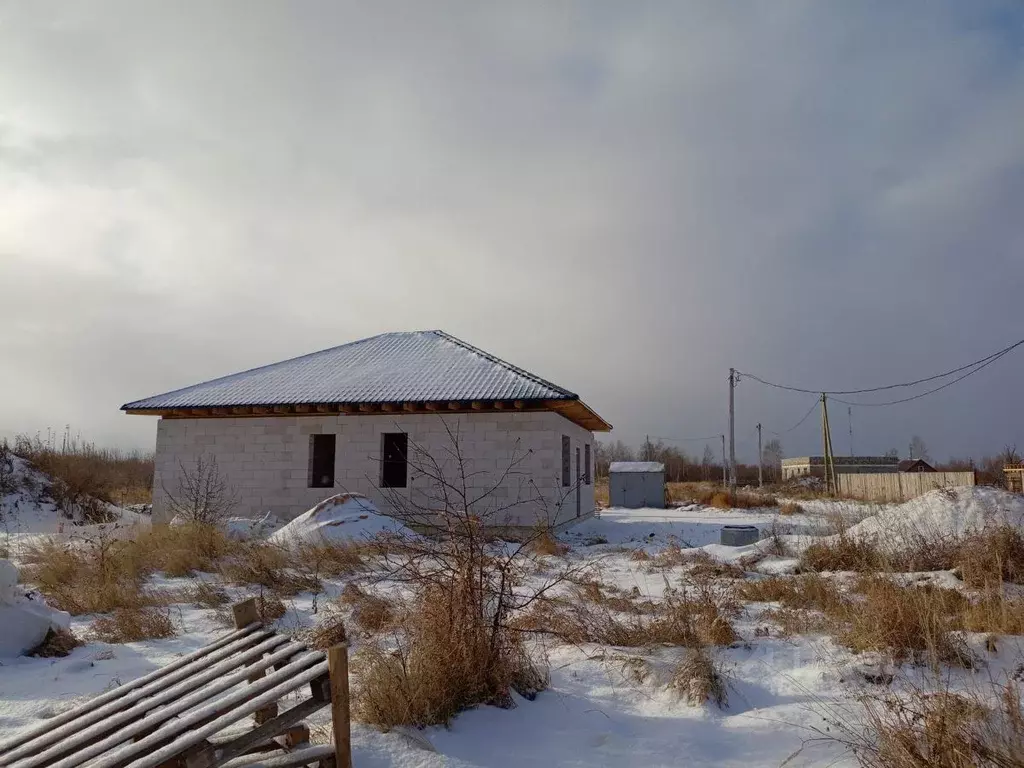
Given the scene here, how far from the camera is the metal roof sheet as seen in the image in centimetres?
1496

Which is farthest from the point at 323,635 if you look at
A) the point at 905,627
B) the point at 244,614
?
the point at 905,627

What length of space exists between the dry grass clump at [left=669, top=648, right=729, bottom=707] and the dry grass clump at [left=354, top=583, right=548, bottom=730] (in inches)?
35.1

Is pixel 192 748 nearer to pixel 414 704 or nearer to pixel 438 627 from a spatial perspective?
pixel 414 704

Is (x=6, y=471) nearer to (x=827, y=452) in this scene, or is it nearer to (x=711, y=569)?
(x=711, y=569)

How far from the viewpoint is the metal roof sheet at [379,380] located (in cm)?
1496

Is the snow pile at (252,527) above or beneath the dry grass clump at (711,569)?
above

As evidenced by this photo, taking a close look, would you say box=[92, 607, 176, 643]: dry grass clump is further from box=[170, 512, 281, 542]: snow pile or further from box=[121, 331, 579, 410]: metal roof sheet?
box=[121, 331, 579, 410]: metal roof sheet

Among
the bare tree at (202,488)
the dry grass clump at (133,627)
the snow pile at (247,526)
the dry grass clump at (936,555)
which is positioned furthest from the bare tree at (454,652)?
the bare tree at (202,488)

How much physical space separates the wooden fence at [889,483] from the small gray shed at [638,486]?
7879 mm

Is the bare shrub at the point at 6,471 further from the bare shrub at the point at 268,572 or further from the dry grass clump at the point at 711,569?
the dry grass clump at the point at 711,569

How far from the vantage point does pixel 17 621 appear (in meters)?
5.65

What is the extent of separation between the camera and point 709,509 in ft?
80.2

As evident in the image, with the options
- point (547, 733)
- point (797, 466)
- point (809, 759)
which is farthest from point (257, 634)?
point (797, 466)

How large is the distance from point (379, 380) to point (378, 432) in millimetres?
1556
